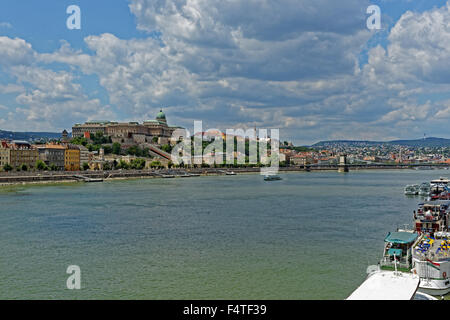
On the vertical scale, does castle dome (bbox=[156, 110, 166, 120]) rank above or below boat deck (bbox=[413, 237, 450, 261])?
above

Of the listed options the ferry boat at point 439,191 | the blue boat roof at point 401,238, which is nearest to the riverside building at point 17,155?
the ferry boat at point 439,191

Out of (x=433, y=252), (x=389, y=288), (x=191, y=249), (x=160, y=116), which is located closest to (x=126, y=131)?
(x=160, y=116)

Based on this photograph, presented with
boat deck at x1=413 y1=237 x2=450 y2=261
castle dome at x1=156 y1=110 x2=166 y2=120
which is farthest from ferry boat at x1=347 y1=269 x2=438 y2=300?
castle dome at x1=156 y1=110 x2=166 y2=120

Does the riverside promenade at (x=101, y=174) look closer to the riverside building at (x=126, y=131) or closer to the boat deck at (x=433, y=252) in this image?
the riverside building at (x=126, y=131)

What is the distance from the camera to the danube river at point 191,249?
30.9ft

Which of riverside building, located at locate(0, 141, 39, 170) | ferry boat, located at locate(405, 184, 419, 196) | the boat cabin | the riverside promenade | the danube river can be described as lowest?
the danube river

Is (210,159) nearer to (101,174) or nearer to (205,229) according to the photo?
(101,174)

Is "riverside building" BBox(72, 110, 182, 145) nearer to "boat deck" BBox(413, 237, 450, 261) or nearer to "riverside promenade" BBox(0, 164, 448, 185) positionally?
"riverside promenade" BBox(0, 164, 448, 185)

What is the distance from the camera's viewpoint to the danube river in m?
9.43

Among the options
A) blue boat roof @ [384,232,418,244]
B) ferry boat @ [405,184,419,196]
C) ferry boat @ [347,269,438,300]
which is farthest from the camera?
ferry boat @ [405,184,419,196]

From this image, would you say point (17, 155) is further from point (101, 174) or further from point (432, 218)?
point (432, 218)

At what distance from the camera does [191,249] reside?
13.2 meters
